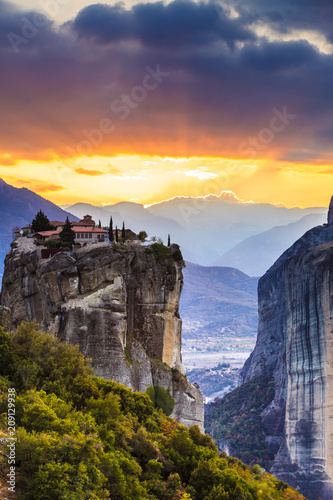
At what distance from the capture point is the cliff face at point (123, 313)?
36.8 m

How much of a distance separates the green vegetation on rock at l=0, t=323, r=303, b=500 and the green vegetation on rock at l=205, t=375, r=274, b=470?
180 feet

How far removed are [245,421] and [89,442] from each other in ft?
255

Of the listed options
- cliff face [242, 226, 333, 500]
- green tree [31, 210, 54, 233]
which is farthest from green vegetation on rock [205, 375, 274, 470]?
green tree [31, 210, 54, 233]

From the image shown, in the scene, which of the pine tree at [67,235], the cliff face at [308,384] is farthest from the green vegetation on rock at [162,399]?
the cliff face at [308,384]

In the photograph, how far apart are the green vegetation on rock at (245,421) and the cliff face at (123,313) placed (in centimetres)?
4262

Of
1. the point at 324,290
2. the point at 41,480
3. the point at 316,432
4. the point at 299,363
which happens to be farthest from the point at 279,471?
the point at 41,480

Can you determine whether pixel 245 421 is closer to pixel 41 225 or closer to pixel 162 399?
pixel 41 225

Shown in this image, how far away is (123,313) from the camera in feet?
125

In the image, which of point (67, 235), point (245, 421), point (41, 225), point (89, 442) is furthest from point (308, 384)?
point (89, 442)

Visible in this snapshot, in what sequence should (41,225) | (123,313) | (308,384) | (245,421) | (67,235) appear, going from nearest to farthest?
(123,313)
(67,235)
(41,225)
(308,384)
(245,421)

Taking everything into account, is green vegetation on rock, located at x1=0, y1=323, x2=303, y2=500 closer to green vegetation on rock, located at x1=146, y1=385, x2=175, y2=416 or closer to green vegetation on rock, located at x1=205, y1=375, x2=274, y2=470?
green vegetation on rock, located at x1=146, y1=385, x2=175, y2=416

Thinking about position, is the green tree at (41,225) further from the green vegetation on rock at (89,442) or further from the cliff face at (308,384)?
the cliff face at (308,384)

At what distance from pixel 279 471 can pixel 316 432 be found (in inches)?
309

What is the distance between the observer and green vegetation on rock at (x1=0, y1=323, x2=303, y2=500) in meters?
19.0
